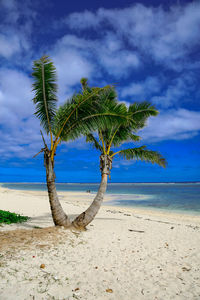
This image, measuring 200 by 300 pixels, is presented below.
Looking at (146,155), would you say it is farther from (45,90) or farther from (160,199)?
(160,199)

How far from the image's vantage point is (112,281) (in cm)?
478

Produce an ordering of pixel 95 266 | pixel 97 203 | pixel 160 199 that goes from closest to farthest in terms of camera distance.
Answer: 1. pixel 95 266
2. pixel 97 203
3. pixel 160 199

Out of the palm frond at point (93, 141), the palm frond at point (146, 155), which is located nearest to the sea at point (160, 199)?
the palm frond at point (146, 155)

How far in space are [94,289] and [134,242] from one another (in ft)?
12.8

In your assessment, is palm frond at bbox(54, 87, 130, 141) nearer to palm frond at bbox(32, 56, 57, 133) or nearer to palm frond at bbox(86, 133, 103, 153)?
palm frond at bbox(32, 56, 57, 133)

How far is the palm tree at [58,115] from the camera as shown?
796 cm

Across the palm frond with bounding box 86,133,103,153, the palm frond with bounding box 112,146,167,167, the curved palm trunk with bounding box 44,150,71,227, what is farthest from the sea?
the curved palm trunk with bounding box 44,150,71,227

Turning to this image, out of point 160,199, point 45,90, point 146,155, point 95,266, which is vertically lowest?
point 160,199

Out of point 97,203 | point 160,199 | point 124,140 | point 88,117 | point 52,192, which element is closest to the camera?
point 52,192

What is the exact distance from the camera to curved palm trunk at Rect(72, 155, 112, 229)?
888 cm

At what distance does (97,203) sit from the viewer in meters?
9.28

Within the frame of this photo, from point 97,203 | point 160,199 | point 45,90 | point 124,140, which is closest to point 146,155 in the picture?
point 124,140

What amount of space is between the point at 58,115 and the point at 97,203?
Result: 13.7 feet

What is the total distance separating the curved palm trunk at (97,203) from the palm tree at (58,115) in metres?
0.56
